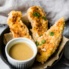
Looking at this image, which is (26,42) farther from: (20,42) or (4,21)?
(4,21)

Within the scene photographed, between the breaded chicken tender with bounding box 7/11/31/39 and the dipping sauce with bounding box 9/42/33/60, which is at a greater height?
the breaded chicken tender with bounding box 7/11/31/39

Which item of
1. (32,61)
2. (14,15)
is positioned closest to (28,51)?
(32,61)

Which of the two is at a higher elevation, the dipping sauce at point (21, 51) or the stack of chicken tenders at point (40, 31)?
the stack of chicken tenders at point (40, 31)

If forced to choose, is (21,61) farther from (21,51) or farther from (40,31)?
(40,31)

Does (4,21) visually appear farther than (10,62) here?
Yes
